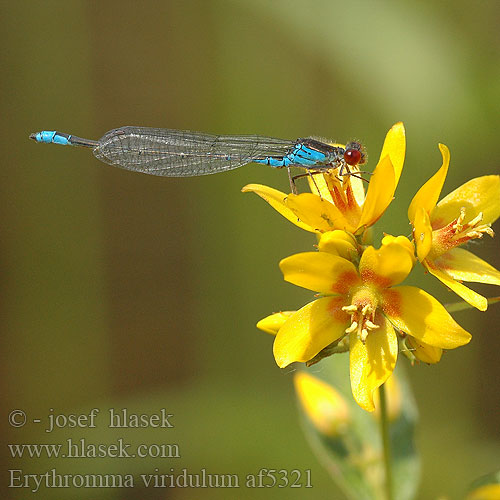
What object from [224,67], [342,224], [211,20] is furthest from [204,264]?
[342,224]

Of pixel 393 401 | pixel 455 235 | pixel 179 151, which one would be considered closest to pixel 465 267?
pixel 455 235

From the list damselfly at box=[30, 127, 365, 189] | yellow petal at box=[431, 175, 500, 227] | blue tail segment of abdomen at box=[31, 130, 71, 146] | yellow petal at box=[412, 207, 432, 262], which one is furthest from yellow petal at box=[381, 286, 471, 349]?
blue tail segment of abdomen at box=[31, 130, 71, 146]

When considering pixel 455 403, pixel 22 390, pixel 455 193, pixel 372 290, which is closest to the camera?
pixel 372 290

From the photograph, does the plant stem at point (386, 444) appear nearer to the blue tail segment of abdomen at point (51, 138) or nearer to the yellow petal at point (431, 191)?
the yellow petal at point (431, 191)

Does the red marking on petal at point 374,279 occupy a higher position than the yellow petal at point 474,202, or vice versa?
the yellow petal at point 474,202

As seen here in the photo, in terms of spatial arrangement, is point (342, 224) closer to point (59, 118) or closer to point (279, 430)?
point (279, 430)

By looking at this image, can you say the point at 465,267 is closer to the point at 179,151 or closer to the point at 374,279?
the point at 374,279

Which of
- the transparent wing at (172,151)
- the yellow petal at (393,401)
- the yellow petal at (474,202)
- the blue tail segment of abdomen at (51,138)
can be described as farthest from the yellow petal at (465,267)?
the blue tail segment of abdomen at (51,138)
